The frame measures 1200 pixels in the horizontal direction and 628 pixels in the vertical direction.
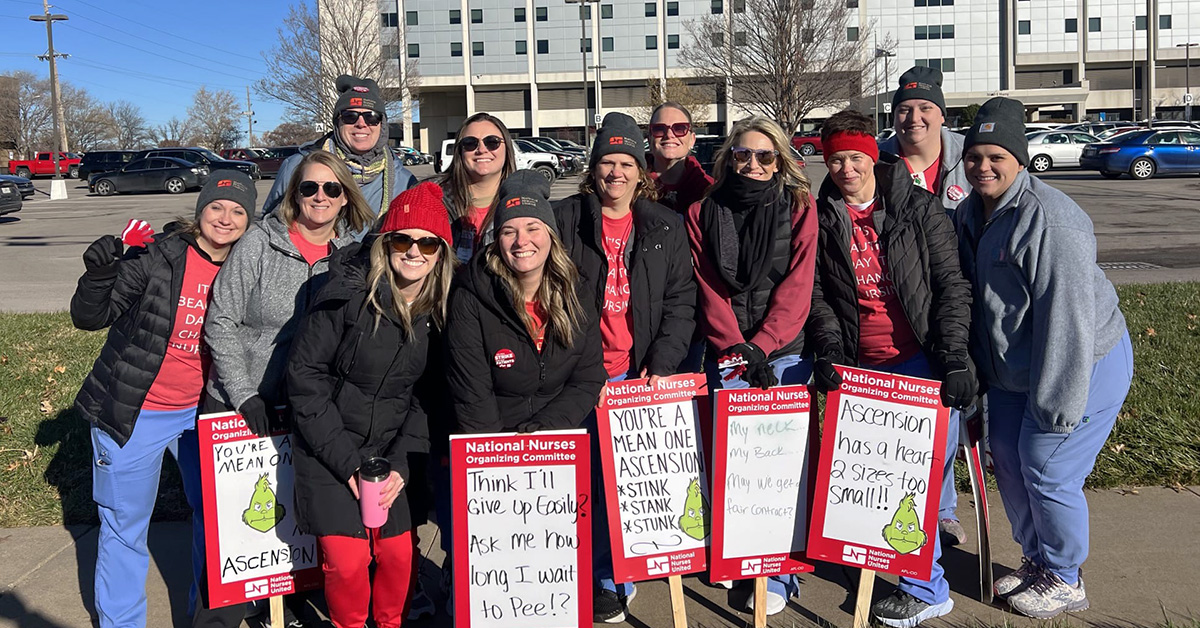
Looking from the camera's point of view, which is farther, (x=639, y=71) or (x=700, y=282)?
(x=639, y=71)

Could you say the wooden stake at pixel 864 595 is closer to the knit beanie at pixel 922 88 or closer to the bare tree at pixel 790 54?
the knit beanie at pixel 922 88

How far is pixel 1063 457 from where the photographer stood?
12.9 feet

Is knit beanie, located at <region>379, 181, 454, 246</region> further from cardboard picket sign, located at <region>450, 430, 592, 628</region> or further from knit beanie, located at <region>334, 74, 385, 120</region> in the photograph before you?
knit beanie, located at <region>334, 74, 385, 120</region>

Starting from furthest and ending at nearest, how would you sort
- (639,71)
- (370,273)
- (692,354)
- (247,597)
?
1. (639,71)
2. (692,354)
3. (247,597)
4. (370,273)

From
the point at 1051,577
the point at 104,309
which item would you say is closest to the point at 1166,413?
the point at 1051,577

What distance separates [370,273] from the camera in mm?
3662

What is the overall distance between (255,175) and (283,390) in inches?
1510

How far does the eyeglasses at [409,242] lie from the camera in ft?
12.1

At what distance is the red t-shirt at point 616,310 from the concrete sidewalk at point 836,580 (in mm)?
1191

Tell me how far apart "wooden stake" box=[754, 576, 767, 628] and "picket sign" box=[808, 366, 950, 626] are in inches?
10.3

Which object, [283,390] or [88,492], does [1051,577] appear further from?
[88,492]

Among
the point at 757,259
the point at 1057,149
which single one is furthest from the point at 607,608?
the point at 1057,149

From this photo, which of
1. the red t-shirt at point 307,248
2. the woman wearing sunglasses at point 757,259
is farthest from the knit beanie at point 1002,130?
the red t-shirt at point 307,248

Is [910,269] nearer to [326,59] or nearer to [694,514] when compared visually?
[694,514]
